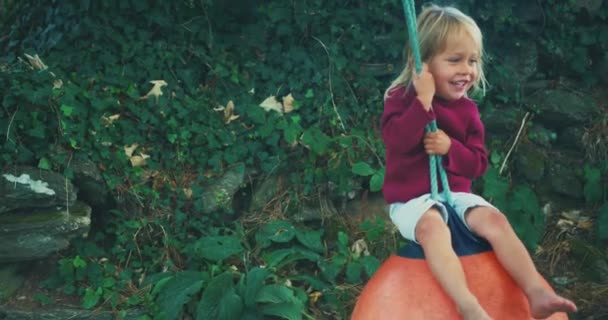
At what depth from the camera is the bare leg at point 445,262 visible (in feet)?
9.13

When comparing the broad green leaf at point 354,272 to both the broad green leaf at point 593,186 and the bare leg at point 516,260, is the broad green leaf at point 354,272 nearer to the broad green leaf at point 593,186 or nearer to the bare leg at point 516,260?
the broad green leaf at point 593,186

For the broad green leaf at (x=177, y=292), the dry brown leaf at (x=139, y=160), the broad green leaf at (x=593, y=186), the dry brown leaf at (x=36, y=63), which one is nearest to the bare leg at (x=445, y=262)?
the broad green leaf at (x=177, y=292)

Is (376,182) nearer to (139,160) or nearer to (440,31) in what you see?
(139,160)

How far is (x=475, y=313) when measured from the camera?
2766mm

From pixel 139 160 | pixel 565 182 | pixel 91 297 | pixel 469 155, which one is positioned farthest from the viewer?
pixel 565 182

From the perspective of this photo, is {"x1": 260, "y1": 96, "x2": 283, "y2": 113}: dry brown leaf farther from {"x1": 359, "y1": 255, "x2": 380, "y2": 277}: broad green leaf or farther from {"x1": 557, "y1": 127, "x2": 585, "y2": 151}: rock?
{"x1": 557, "y1": 127, "x2": 585, "y2": 151}: rock

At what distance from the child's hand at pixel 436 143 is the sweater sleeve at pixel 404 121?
25 mm

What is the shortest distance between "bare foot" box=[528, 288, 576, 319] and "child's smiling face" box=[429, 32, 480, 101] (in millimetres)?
701

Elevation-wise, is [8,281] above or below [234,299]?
below

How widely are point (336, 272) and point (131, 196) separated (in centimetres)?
129

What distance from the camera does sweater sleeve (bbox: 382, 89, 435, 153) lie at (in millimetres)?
2934

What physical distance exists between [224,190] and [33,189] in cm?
111

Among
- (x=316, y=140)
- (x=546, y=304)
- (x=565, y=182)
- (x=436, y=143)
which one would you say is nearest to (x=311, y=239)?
(x=316, y=140)

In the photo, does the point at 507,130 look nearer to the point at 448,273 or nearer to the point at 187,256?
the point at 187,256
